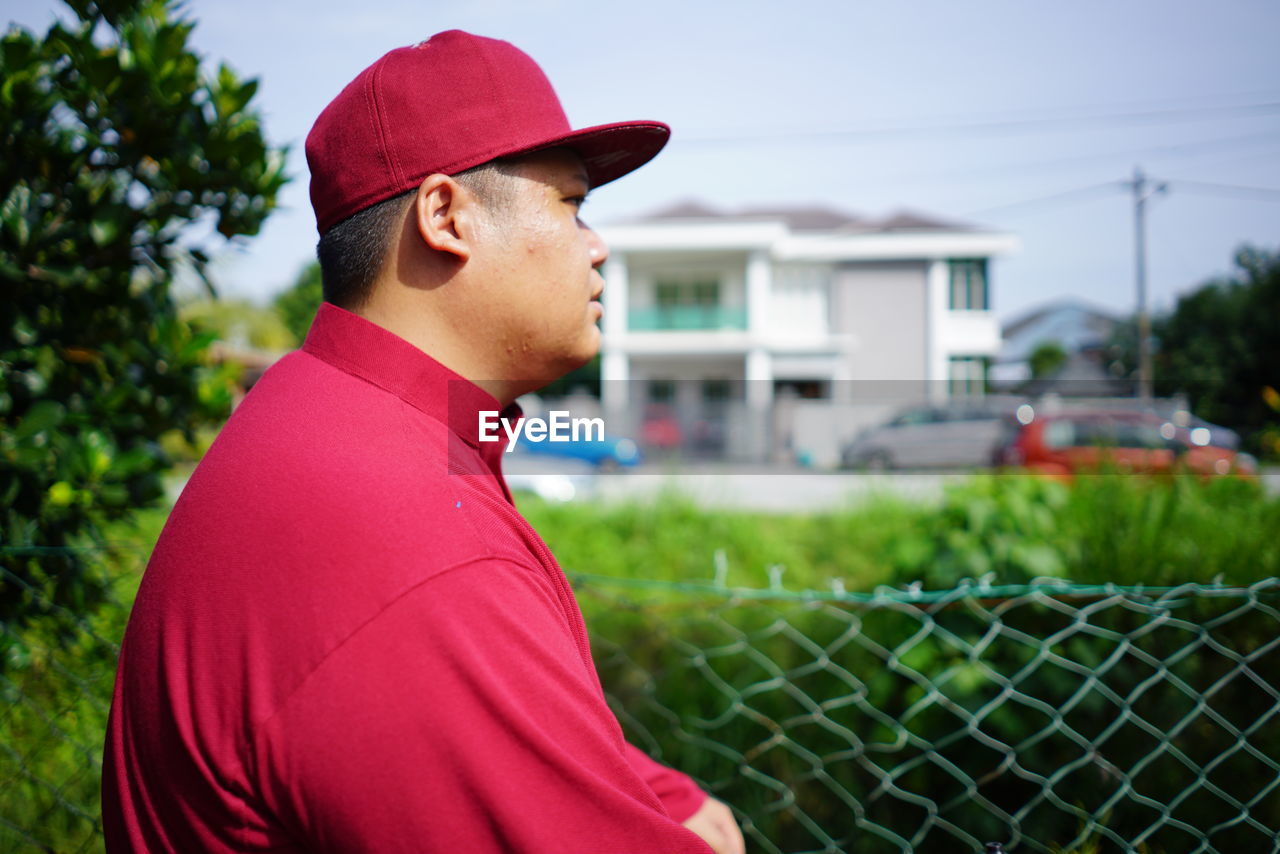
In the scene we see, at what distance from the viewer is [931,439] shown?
1814 cm

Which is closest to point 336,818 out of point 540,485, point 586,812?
point 586,812

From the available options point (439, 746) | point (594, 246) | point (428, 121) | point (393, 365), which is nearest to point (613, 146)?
point (594, 246)

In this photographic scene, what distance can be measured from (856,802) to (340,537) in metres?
1.89

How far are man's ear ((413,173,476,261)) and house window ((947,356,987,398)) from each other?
27.3 metres

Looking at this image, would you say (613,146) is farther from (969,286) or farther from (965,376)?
(965,376)

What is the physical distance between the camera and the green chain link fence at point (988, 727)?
187 cm

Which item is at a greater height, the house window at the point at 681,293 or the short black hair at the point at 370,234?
the house window at the point at 681,293

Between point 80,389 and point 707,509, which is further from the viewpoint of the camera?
point 707,509

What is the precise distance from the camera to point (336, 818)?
68 centimetres

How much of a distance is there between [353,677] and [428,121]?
0.60m

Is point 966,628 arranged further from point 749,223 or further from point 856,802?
point 749,223

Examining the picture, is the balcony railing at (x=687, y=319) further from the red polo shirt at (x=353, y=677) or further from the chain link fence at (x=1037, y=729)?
the red polo shirt at (x=353, y=677)

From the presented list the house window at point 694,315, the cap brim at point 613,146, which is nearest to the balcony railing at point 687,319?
the house window at point 694,315

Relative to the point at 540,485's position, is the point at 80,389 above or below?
above
